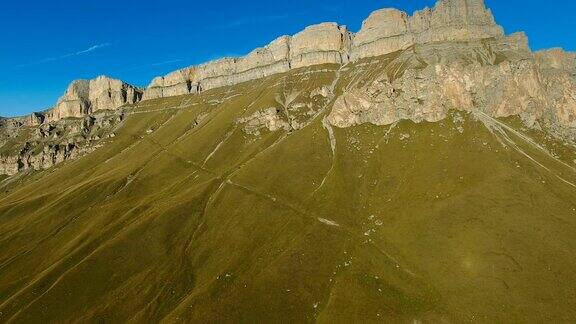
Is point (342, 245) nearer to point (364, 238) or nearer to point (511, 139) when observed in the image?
point (364, 238)

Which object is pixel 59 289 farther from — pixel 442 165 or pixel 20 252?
pixel 442 165

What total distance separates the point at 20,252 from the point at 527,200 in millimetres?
191410

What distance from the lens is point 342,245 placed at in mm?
140625

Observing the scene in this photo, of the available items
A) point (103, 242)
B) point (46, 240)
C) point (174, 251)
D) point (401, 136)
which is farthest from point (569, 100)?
point (46, 240)

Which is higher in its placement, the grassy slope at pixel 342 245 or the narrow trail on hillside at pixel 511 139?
the narrow trail on hillside at pixel 511 139

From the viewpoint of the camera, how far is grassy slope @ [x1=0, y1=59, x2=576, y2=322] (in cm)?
11725

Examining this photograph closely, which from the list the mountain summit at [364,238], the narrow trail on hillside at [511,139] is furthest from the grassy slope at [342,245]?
the narrow trail on hillside at [511,139]

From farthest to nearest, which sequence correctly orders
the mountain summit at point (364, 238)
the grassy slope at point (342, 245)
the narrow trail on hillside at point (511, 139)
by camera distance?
the narrow trail on hillside at point (511, 139) → the mountain summit at point (364, 238) → the grassy slope at point (342, 245)

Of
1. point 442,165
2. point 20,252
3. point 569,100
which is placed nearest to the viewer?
point 442,165

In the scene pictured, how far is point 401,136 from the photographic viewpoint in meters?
190

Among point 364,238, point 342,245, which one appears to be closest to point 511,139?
point 364,238

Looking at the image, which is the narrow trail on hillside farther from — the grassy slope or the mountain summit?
the grassy slope

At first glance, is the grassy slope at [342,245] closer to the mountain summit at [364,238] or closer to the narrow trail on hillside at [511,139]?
the mountain summit at [364,238]

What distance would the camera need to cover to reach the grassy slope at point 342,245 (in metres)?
117
